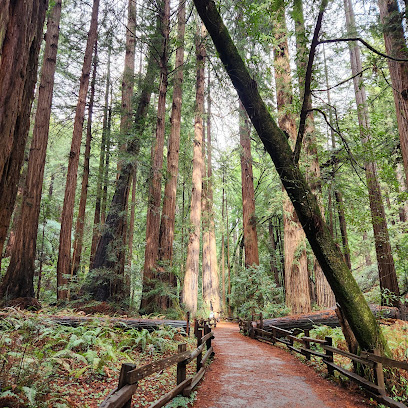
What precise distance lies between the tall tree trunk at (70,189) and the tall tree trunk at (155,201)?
3023 mm

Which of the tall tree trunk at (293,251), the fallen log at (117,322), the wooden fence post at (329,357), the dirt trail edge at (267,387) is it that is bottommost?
the dirt trail edge at (267,387)

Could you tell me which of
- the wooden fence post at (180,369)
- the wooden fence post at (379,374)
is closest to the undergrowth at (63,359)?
the wooden fence post at (180,369)

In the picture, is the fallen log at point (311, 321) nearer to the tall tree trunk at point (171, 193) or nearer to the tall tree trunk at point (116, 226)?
→ the tall tree trunk at point (171, 193)

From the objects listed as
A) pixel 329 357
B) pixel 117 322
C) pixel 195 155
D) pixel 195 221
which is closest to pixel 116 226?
pixel 117 322

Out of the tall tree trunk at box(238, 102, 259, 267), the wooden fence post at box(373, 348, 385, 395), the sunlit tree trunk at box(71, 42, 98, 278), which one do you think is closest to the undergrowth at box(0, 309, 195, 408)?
the wooden fence post at box(373, 348, 385, 395)

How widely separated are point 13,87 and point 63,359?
14.6ft

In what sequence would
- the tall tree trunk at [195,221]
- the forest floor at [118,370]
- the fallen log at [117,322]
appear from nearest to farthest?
the forest floor at [118,370]
the fallen log at [117,322]
the tall tree trunk at [195,221]

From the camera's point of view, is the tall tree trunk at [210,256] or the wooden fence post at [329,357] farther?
the tall tree trunk at [210,256]

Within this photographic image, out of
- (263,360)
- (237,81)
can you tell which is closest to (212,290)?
(263,360)

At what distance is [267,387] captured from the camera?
5.70 metres

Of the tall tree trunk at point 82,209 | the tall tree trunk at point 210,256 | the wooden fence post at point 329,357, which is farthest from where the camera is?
the tall tree trunk at point 210,256

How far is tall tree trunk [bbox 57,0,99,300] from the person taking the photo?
11.4 metres

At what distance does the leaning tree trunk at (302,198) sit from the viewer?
536 cm

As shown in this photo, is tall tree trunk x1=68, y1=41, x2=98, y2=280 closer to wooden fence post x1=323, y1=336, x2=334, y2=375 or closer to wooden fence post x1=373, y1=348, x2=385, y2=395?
wooden fence post x1=323, y1=336, x2=334, y2=375
